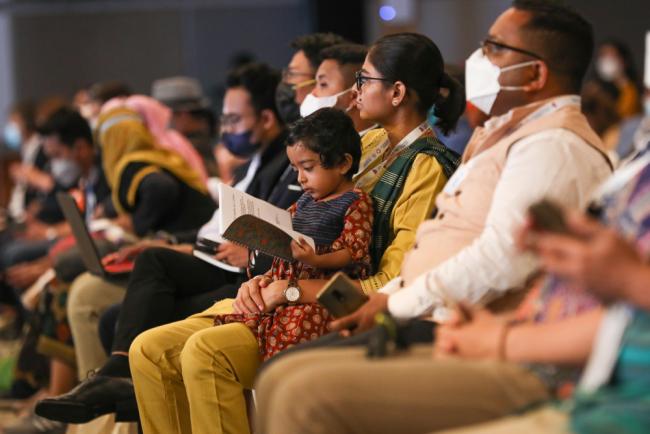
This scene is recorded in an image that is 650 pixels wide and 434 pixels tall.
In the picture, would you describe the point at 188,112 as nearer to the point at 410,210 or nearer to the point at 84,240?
the point at 84,240

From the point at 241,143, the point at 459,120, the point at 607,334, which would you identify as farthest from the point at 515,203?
the point at 241,143

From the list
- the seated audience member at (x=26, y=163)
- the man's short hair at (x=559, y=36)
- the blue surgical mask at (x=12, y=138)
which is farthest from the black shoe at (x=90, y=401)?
the blue surgical mask at (x=12, y=138)

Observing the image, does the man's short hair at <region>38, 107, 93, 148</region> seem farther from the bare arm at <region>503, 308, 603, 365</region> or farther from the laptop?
the bare arm at <region>503, 308, 603, 365</region>

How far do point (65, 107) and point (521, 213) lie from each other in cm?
378

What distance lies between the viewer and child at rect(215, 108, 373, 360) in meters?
2.97

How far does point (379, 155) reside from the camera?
327cm

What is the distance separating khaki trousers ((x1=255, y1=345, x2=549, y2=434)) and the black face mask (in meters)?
1.90

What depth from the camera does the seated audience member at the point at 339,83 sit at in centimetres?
356

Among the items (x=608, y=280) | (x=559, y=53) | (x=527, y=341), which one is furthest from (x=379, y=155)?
(x=608, y=280)

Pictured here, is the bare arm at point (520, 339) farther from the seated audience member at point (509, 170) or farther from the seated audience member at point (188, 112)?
the seated audience member at point (188, 112)

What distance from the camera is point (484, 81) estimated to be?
2.86 meters

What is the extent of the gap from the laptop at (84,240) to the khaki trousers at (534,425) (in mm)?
2517

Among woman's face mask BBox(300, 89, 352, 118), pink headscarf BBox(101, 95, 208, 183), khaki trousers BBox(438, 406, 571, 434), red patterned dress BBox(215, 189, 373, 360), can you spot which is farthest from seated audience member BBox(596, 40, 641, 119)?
khaki trousers BBox(438, 406, 571, 434)

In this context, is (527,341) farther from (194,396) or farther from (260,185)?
(260,185)
